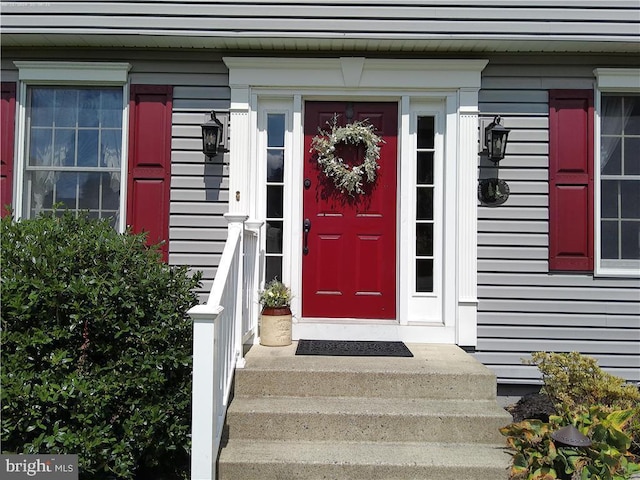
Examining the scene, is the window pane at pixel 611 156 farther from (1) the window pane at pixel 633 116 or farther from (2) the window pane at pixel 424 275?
(2) the window pane at pixel 424 275

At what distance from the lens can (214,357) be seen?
98.9 inches

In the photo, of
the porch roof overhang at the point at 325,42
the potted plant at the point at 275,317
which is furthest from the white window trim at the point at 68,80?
the potted plant at the point at 275,317

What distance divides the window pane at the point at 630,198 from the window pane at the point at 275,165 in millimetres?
2764

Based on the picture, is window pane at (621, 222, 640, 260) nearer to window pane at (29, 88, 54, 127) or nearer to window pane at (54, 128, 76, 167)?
window pane at (54, 128, 76, 167)

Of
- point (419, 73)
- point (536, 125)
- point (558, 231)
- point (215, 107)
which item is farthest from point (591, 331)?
point (215, 107)

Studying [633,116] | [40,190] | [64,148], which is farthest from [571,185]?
[40,190]

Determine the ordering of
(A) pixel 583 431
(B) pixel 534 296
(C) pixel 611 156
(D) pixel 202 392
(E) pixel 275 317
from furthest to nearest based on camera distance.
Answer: (C) pixel 611 156, (B) pixel 534 296, (E) pixel 275 317, (A) pixel 583 431, (D) pixel 202 392

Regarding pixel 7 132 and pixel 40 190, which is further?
pixel 40 190

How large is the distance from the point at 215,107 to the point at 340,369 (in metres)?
2.30

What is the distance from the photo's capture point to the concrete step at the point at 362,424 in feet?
9.59

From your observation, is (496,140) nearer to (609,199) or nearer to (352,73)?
(609,199)

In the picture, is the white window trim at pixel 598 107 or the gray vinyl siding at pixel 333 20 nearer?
the gray vinyl siding at pixel 333 20

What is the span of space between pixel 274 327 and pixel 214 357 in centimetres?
117

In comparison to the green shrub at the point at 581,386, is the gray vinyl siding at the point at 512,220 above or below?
above
